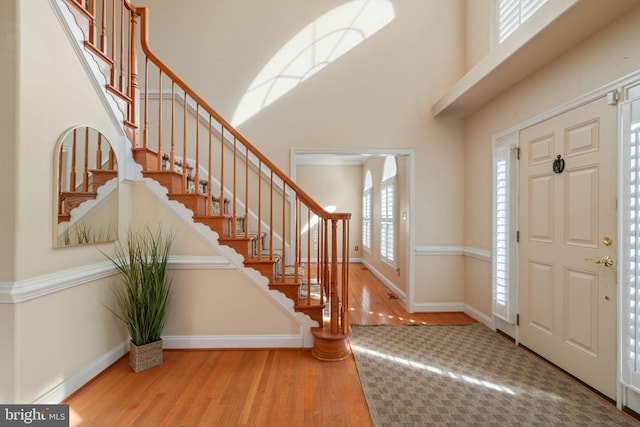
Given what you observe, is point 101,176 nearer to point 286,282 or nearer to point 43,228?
point 43,228

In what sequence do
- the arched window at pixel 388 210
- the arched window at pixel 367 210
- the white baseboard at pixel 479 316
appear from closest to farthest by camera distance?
the white baseboard at pixel 479 316, the arched window at pixel 388 210, the arched window at pixel 367 210

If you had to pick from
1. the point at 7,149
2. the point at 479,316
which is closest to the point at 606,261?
the point at 479,316

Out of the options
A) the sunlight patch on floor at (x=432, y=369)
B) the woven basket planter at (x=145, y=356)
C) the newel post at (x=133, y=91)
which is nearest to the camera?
the sunlight patch on floor at (x=432, y=369)

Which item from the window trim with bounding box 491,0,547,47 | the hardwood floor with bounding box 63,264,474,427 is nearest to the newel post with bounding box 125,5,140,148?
the hardwood floor with bounding box 63,264,474,427

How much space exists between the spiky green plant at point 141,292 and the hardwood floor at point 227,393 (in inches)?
12.5

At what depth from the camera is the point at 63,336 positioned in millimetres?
1868

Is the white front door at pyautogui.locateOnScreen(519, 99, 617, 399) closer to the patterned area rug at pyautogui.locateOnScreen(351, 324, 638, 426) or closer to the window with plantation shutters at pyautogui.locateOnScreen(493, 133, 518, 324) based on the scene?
the window with plantation shutters at pyautogui.locateOnScreen(493, 133, 518, 324)

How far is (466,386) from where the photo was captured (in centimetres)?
208

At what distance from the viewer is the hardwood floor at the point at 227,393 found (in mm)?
1740

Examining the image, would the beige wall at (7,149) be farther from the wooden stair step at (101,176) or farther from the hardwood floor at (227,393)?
the hardwood floor at (227,393)

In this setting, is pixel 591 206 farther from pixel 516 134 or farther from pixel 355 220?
pixel 355 220

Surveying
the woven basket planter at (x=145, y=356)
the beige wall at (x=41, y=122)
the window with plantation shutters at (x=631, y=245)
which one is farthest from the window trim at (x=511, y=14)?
the woven basket planter at (x=145, y=356)

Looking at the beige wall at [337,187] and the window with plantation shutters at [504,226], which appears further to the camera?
the beige wall at [337,187]

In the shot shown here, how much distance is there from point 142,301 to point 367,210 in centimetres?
534
